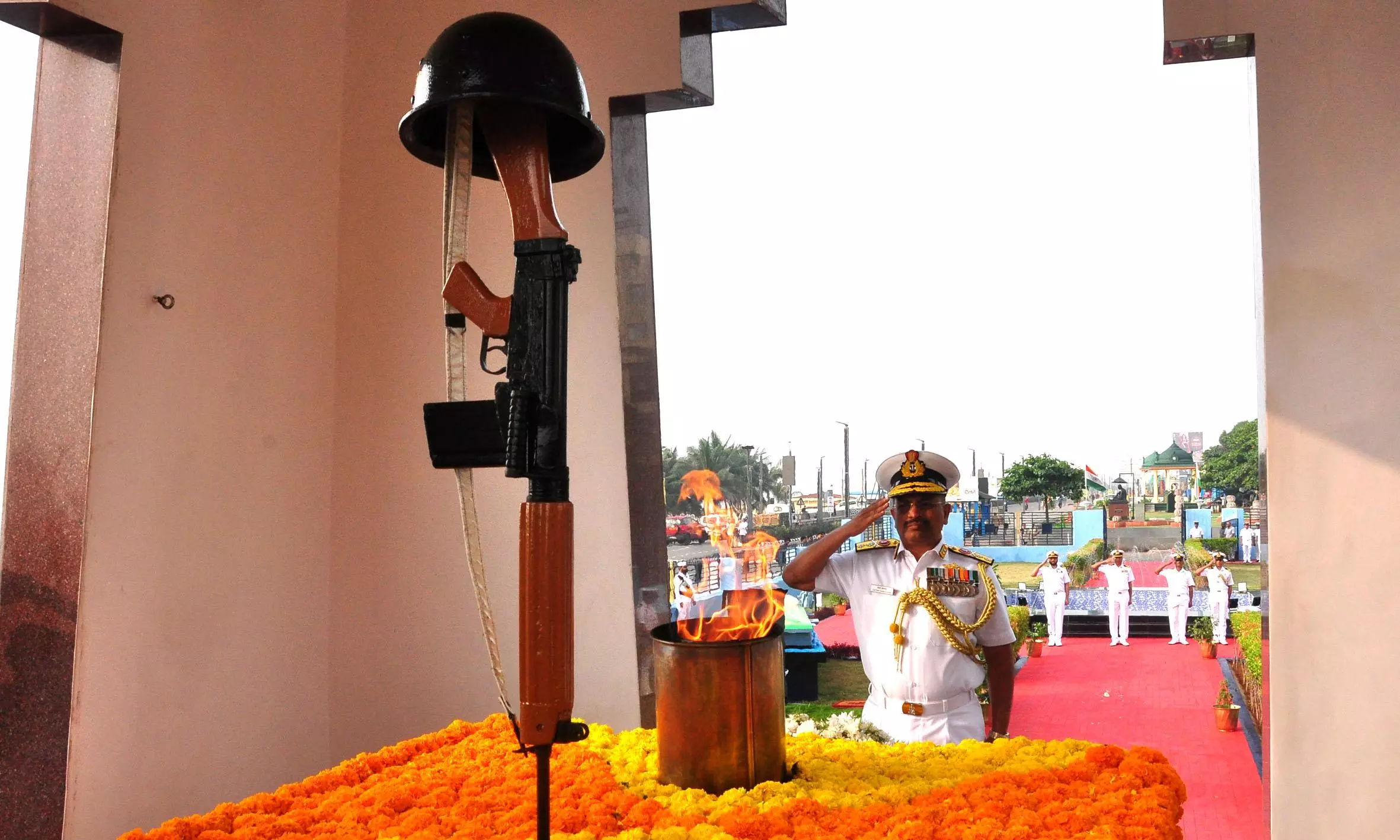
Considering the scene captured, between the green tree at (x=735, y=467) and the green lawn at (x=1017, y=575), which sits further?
the green lawn at (x=1017, y=575)

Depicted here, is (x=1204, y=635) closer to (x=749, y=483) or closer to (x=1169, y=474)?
(x=1169, y=474)

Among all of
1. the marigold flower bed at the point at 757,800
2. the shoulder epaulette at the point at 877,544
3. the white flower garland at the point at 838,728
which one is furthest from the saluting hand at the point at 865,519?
the marigold flower bed at the point at 757,800

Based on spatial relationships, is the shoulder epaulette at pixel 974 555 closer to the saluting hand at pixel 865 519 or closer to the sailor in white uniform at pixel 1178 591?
the saluting hand at pixel 865 519

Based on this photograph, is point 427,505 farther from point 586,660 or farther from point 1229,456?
point 1229,456

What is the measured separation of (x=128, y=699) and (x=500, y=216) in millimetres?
1809

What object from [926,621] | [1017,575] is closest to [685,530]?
[926,621]

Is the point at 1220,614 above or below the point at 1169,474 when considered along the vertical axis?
below

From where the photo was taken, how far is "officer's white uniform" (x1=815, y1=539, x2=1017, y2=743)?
2.85m

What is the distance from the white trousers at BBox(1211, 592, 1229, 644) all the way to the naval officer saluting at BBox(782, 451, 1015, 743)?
0.95 m

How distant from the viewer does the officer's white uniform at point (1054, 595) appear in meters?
3.77

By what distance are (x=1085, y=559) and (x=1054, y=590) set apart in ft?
0.85

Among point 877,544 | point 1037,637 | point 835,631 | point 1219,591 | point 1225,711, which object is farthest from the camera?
point 835,631

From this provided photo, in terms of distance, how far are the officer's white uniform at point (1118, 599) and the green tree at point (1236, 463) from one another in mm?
527

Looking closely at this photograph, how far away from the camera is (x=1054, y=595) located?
3.88 meters
